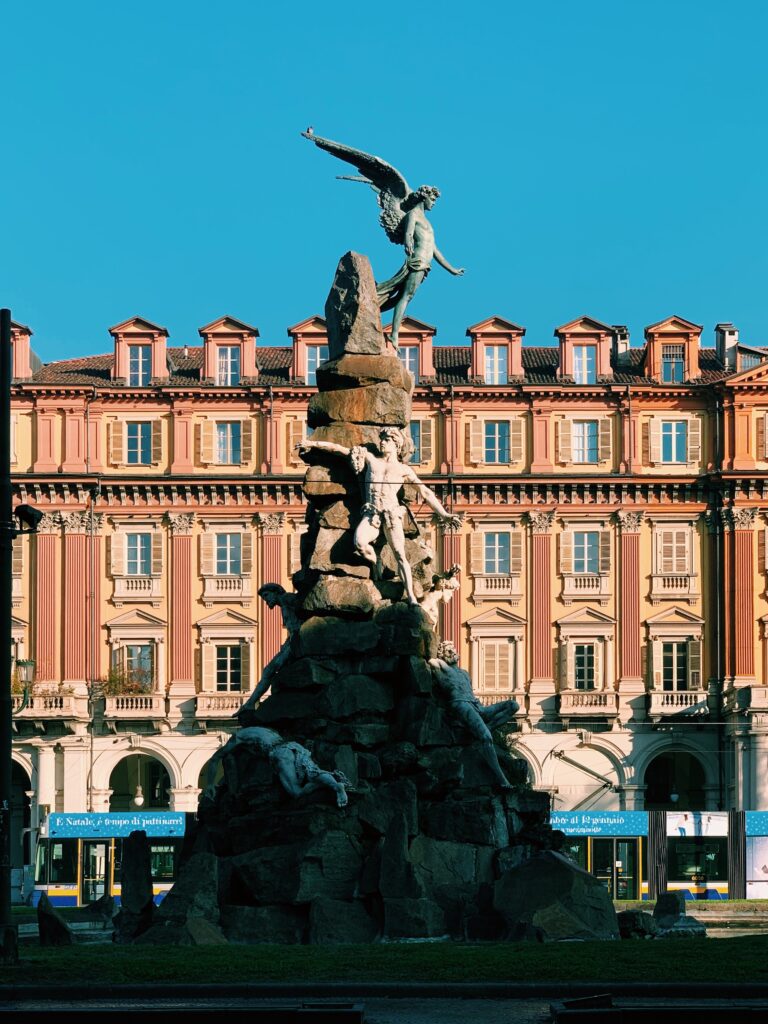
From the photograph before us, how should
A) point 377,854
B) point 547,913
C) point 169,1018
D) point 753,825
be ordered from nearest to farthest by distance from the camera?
point 169,1018, point 547,913, point 377,854, point 753,825

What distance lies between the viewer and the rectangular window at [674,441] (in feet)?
275

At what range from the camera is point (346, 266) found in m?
36.1

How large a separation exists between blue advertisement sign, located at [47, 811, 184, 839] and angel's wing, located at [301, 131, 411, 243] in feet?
83.2

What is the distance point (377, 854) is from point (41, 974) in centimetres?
830

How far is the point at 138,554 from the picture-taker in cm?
8306

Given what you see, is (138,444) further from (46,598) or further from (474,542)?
(474,542)

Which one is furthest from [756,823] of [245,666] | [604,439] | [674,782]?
[245,666]

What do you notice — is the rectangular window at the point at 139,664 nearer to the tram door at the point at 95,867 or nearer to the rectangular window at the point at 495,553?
the rectangular window at the point at 495,553

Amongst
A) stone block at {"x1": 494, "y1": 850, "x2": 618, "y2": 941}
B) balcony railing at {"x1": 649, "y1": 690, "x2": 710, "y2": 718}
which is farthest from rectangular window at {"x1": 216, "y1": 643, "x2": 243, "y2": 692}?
stone block at {"x1": 494, "y1": 850, "x2": 618, "y2": 941}

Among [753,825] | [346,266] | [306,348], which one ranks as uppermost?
[306,348]

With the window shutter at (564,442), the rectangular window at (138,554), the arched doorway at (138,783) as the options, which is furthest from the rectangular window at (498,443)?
the arched doorway at (138,783)

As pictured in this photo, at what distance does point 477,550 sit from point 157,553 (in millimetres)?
12181

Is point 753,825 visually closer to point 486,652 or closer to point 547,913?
point 486,652

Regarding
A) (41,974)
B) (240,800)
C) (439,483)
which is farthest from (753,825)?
(41,974)
